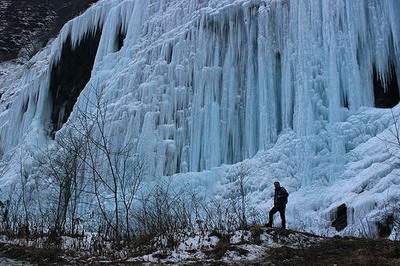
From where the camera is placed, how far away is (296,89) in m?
18.0

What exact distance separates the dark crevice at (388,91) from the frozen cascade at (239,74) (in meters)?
0.08

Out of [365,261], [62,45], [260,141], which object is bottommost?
[365,261]

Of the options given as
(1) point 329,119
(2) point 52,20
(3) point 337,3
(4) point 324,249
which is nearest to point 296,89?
(1) point 329,119

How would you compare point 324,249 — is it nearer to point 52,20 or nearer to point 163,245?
point 163,245

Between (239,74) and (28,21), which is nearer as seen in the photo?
(239,74)

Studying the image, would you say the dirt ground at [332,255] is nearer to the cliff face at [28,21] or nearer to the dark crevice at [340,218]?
the dark crevice at [340,218]

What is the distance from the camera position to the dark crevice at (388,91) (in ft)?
56.0

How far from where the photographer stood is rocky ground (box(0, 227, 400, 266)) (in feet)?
34.7

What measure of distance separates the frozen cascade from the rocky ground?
14.7ft

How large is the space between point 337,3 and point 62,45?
1683 cm

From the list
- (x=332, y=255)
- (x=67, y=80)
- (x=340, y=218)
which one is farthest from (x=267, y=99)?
(x=67, y=80)

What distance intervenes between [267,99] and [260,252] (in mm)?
8055

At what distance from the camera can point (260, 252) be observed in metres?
11.7

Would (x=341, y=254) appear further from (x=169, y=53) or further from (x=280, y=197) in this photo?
(x=169, y=53)
